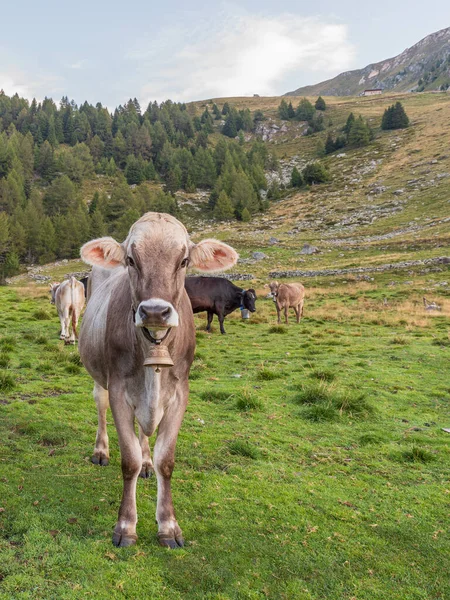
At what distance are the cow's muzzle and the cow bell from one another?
0.40 meters

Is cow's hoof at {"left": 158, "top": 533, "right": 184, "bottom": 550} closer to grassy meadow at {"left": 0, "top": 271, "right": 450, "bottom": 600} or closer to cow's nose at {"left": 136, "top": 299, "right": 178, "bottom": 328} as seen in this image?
grassy meadow at {"left": 0, "top": 271, "right": 450, "bottom": 600}

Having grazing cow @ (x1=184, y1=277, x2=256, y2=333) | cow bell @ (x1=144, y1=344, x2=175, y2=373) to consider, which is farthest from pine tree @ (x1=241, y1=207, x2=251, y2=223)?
cow bell @ (x1=144, y1=344, x2=175, y2=373)

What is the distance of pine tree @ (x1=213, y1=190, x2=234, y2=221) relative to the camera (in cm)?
9806

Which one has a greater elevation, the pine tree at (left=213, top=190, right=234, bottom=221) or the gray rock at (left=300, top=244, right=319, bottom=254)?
the pine tree at (left=213, top=190, right=234, bottom=221)

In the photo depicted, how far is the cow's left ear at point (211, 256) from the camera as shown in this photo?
14.4ft

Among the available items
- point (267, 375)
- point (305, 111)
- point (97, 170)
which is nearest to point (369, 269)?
point (267, 375)

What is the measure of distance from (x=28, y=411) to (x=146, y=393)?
427 centimetres

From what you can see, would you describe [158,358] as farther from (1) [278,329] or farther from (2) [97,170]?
(2) [97,170]

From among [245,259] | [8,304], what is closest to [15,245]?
[245,259]

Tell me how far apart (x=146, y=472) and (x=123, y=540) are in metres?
1.54

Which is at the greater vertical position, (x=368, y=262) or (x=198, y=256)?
(x=198, y=256)

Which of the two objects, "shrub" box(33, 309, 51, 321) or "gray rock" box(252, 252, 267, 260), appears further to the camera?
"gray rock" box(252, 252, 267, 260)

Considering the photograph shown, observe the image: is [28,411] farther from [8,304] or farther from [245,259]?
[245,259]

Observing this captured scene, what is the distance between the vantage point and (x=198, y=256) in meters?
4.42
